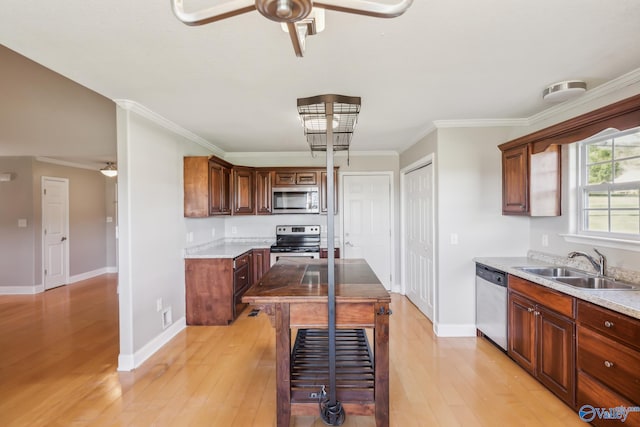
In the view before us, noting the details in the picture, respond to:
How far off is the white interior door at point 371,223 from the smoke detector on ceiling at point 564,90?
2614 millimetres

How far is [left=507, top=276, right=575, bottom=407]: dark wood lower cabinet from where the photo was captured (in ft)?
6.65

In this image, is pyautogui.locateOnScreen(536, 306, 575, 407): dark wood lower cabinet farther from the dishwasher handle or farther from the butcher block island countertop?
the butcher block island countertop

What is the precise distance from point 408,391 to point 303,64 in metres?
2.48

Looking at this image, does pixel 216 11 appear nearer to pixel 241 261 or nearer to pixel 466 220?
pixel 466 220

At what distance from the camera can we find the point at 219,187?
3.97 m

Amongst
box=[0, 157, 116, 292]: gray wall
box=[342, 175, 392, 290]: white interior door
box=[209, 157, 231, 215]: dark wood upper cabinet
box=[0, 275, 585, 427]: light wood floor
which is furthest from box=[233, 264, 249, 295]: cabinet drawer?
box=[0, 157, 116, 292]: gray wall

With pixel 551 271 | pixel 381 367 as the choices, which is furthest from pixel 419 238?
pixel 381 367

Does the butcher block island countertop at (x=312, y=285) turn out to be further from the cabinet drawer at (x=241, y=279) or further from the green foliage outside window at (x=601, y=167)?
the green foliage outside window at (x=601, y=167)

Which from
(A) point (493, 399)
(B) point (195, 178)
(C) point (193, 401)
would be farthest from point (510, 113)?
(C) point (193, 401)

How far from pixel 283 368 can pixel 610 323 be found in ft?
6.33

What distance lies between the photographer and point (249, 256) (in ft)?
14.0

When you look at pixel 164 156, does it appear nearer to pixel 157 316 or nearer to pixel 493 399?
pixel 157 316

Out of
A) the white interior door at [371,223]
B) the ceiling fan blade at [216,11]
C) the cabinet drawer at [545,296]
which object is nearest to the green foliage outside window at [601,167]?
the cabinet drawer at [545,296]

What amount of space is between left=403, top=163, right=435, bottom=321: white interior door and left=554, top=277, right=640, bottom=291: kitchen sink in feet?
4.26
